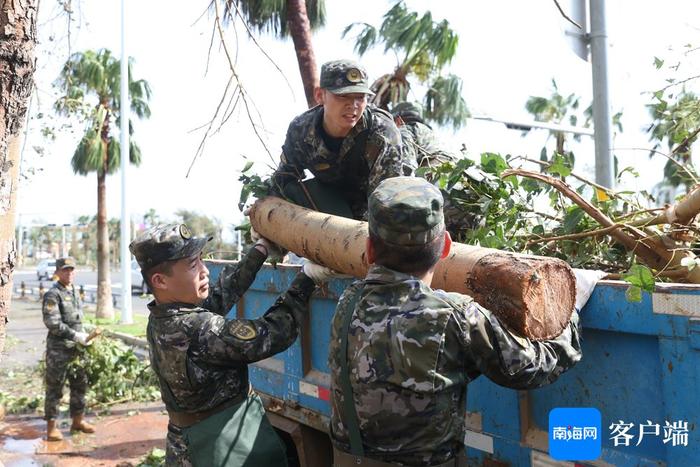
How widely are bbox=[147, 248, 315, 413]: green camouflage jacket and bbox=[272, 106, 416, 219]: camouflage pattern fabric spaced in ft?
2.56

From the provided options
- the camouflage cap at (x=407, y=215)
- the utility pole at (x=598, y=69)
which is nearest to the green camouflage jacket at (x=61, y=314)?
the utility pole at (x=598, y=69)

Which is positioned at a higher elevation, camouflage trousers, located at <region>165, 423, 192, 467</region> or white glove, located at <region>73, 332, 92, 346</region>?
camouflage trousers, located at <region>165, 423, 192, 467</region>

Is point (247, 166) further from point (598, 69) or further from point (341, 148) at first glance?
point (598, 69)

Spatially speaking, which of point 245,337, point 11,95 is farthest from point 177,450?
point 11,95

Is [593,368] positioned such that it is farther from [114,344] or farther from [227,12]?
[114,344]

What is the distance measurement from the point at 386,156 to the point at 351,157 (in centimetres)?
30

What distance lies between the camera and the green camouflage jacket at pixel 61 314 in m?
6.64

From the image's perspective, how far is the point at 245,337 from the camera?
7.84 feet

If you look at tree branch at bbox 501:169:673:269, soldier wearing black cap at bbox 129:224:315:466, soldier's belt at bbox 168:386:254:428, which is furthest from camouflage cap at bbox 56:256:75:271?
tree branch at bbox 501:169:673:269

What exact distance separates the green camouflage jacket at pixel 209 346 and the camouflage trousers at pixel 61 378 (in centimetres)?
452

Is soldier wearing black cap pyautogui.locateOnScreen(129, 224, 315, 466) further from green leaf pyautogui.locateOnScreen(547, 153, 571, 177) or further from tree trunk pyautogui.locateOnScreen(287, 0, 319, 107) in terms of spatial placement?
tree trunk pyautogui.locateOnScreen(287, 0, 319, 107)

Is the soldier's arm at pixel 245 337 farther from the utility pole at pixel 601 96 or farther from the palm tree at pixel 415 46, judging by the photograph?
the palm tree at pixel 415 46

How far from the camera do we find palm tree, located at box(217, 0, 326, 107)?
589 centimetres

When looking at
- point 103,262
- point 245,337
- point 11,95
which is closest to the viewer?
point 11,95
